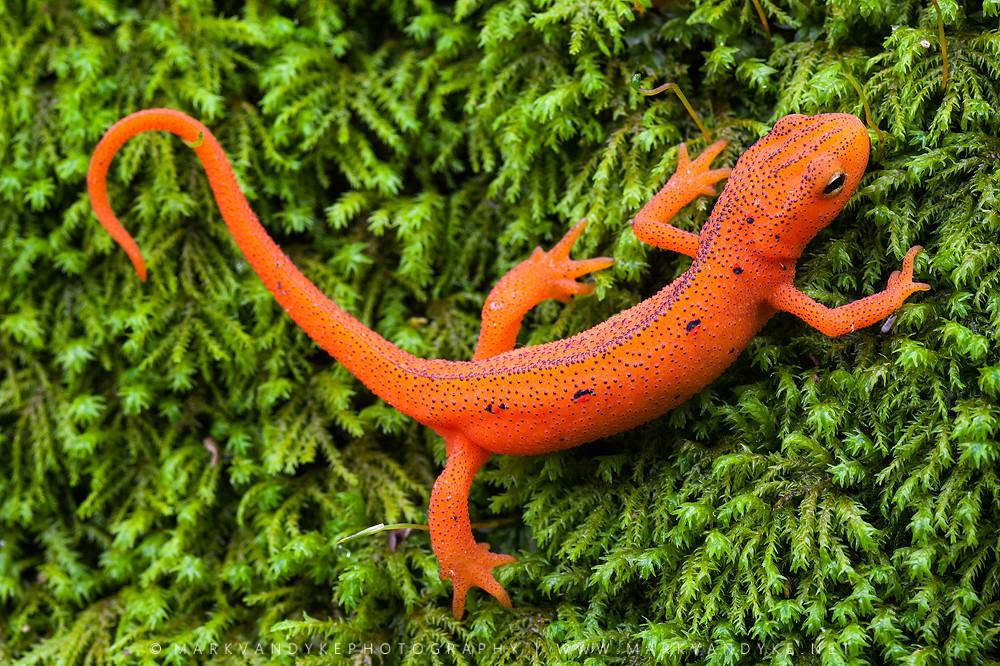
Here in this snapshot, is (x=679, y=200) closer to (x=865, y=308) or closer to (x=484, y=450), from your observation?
(x=865, y=308)

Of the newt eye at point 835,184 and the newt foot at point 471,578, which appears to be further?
the newt foot at point 471,578

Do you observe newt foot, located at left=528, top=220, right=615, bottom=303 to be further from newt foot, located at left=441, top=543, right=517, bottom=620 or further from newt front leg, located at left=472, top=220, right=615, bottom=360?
newt foot, located at left=441, top=543, right=517, bottom=620

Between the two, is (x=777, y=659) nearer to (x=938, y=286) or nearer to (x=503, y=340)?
(x=938, y=286)

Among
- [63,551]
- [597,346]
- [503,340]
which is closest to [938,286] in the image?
[597,346]

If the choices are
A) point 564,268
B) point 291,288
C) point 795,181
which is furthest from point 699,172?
point 291,288

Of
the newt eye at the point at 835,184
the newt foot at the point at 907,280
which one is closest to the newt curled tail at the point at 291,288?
the newt eye at the point at 835,184

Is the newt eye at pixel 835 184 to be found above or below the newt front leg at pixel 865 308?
above

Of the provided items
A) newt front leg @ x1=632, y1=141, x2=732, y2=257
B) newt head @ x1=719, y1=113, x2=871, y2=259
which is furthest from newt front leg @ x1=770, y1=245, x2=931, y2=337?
newt front leg @ x1=632, y1=141, x2=732, y2=257

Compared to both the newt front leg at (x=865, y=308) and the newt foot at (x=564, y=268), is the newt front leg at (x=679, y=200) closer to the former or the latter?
the newt foot at (x=564, y=268)
